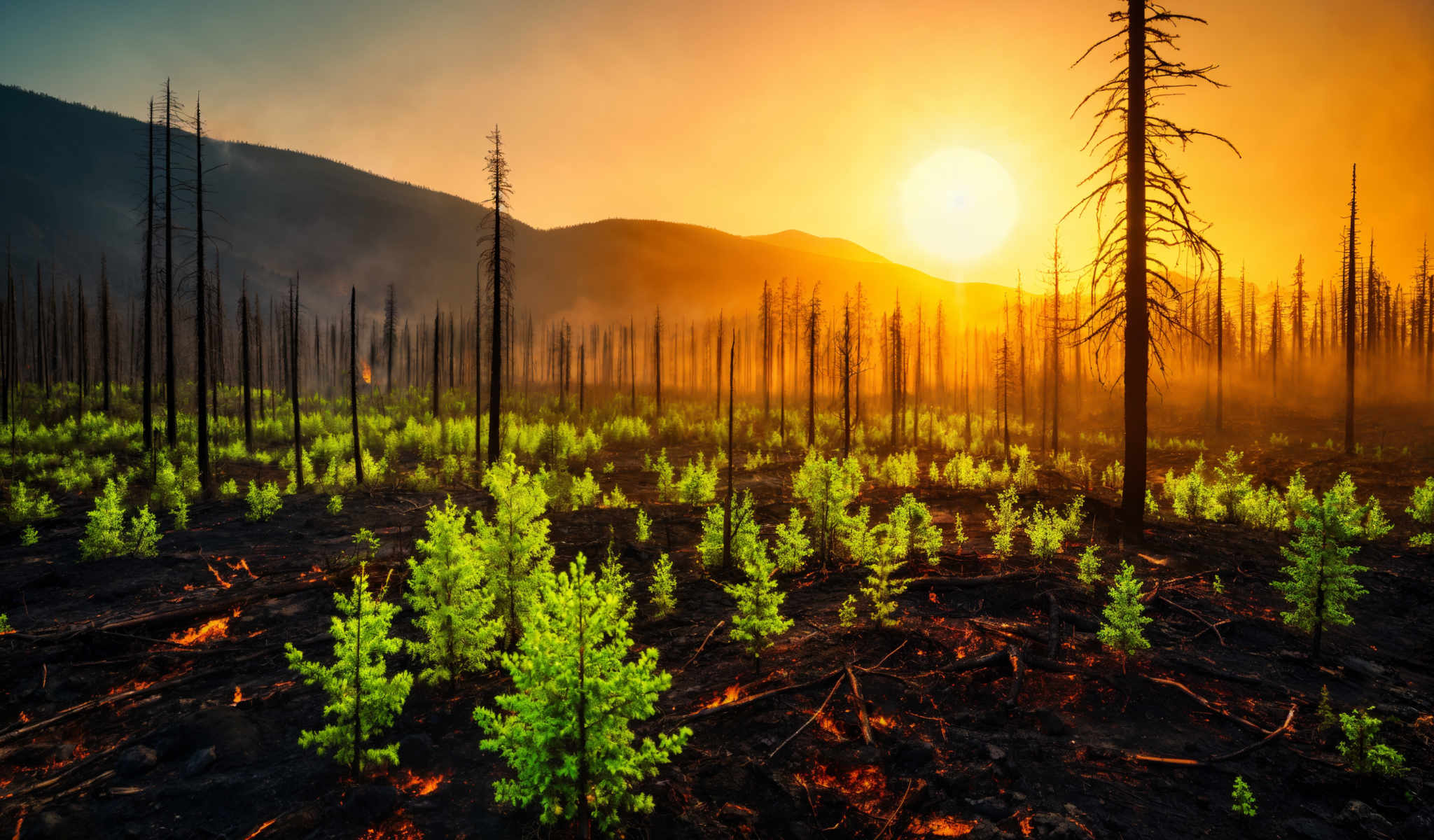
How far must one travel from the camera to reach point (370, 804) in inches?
187

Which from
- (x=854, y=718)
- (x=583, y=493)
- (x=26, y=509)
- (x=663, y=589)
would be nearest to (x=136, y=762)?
(x=663, y=589)

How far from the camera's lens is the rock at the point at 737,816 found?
4.30m

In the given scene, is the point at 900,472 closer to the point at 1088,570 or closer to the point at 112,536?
the point at 1088,570

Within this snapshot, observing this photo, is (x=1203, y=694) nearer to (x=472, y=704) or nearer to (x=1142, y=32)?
(x=472, y=704)

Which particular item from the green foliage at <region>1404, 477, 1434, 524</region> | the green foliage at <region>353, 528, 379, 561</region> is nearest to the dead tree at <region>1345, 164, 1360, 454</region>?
the green foliage at <region>1404, 477, 1434, 524</region>

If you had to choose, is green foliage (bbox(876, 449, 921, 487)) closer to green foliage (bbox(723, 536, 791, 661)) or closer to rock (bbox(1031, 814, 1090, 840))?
green foliage (bbox(723, 536, 791, 661))

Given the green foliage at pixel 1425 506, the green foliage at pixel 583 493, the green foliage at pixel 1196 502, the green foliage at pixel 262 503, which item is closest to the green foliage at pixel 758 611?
the green foliage at pixel 583 493

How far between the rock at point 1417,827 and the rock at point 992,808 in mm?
2422

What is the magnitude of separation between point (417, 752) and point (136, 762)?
274cm

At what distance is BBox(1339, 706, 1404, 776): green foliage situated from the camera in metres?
4.07

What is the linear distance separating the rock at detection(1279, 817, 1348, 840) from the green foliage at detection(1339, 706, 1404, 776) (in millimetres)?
692

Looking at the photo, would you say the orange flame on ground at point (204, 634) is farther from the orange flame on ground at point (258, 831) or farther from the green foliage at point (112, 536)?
the orange flame on ground at point (258, 831)

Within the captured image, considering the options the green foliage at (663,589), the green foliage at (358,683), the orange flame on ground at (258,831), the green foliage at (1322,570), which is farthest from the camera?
the green foliage at (663,589)

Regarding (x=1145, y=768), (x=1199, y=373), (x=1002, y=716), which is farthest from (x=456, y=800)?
(x=1199, y=373)
